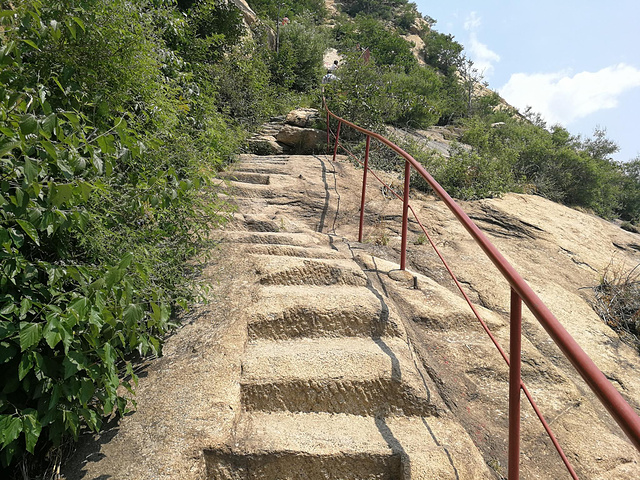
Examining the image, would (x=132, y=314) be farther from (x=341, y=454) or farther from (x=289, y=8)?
(x=289, y=8)

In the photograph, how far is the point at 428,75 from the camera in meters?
16.2

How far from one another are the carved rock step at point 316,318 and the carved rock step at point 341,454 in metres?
0.71

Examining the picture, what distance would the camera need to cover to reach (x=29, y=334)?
1.52m

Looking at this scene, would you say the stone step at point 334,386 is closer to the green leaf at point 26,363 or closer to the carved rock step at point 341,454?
the carved rock step at point 341,454

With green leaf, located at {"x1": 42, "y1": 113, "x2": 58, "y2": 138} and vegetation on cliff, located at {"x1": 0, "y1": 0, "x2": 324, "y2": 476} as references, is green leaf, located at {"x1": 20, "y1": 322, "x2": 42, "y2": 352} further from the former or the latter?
green leaf, located at {"x1": 42, "y1": 113, "x2": 58, "y2": 138}

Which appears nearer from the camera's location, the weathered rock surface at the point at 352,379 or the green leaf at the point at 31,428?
the green leaf at the point at 31,428

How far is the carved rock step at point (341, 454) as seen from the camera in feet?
6.30

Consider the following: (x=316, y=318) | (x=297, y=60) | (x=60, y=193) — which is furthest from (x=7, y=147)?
(x=297, y=60)

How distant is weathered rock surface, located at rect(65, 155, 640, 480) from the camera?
77.4 inches

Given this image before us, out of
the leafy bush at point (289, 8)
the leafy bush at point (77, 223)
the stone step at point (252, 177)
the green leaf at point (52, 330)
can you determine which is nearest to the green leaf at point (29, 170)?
the leafy bush at point (77, 223)

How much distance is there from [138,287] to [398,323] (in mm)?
1732

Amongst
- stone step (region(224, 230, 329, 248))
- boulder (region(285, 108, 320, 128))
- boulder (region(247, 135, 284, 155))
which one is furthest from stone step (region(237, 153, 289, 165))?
stone step (region(224, 230, 329, 248))

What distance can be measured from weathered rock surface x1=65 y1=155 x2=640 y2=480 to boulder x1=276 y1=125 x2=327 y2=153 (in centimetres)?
451

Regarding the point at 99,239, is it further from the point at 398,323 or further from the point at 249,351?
the point at 398,323
